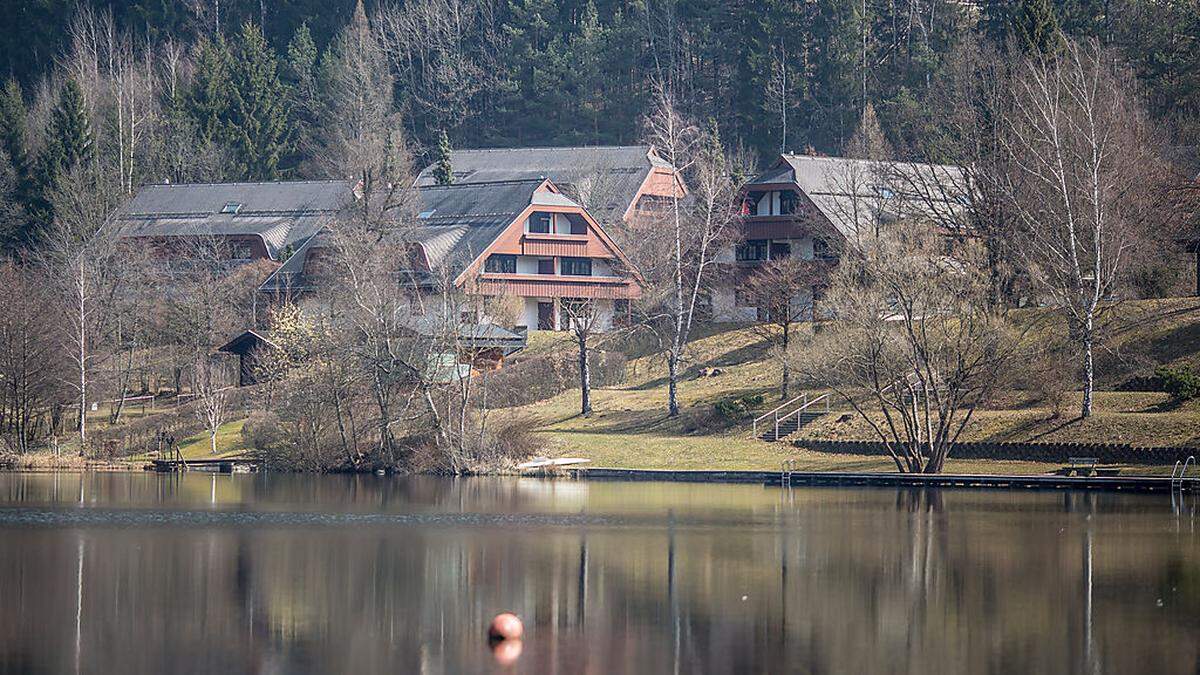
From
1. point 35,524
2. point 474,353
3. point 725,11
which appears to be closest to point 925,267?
point 474,353

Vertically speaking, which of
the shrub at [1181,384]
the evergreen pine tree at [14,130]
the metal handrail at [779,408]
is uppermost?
the evergreen pine tree at [14,130]

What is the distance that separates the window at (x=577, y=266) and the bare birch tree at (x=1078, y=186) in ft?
101

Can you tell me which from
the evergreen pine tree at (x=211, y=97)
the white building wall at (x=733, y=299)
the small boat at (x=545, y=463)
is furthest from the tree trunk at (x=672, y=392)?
the evergreen pine tree at (x=211, y=97)

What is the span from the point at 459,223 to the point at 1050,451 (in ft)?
158

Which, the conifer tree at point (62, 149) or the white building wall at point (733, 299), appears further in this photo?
the conifer tree at point (62, 149)

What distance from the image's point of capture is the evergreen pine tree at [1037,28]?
77.2 meters

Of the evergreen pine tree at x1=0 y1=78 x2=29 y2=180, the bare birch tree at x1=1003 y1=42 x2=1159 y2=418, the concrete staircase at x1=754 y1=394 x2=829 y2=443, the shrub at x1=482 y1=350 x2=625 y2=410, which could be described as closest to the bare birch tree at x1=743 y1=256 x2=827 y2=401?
the concrete staircase at x1=754 y1=394 x2=829 y2=443

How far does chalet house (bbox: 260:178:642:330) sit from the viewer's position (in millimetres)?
93750

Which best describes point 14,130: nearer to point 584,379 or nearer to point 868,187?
point 584,379

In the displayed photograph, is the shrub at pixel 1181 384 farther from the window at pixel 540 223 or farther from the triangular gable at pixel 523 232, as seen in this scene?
the window at pixel 540 223

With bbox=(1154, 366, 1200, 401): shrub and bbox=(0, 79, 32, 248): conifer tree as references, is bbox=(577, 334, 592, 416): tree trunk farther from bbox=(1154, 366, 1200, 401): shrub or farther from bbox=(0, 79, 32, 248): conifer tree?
bbox=(0, 79, 32, 248): conifer tree

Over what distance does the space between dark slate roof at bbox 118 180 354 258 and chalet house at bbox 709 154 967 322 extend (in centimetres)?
2724

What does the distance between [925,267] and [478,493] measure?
1950 centimetres

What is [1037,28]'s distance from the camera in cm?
7794
